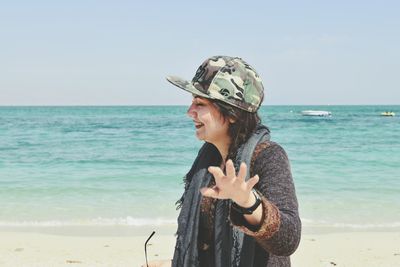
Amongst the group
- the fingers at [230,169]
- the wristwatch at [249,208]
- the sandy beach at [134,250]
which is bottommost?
the sandy beach at [134,250]

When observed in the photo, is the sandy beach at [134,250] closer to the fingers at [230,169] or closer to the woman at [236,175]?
the woman at [236,175]

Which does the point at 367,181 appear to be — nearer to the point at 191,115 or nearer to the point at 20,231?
the point at 20,231

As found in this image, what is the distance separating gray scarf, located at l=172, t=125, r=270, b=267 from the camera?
6.70 ft

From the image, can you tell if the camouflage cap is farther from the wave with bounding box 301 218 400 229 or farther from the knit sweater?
the wave with bounding box 301 218 400 229

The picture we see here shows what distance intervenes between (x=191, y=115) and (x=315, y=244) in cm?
575

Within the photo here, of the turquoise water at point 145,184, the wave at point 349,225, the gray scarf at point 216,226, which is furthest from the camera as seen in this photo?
the turquoise water at point 145,184

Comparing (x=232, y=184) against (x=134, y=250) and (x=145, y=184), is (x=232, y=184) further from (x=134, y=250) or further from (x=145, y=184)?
(x=145, y=184)

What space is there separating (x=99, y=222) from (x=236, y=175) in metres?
7.30

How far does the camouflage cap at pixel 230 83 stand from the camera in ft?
6.85

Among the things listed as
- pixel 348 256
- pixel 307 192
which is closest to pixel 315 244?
pixel 348 256

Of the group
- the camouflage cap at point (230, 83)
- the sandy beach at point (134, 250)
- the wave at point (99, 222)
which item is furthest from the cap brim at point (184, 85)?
the wave at point (99, 222)

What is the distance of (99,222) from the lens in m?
8.92

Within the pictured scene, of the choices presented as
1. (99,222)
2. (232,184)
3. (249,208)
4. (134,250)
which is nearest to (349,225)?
(134,250)

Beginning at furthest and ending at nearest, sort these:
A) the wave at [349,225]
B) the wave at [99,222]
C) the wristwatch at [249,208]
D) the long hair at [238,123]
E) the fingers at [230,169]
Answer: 1. the wave at [99,222]
2. the wave at [349,225]
3. the long hair at [238,123]
4. the wristwatch at [249,208]
5. the fingers at [230,169]
